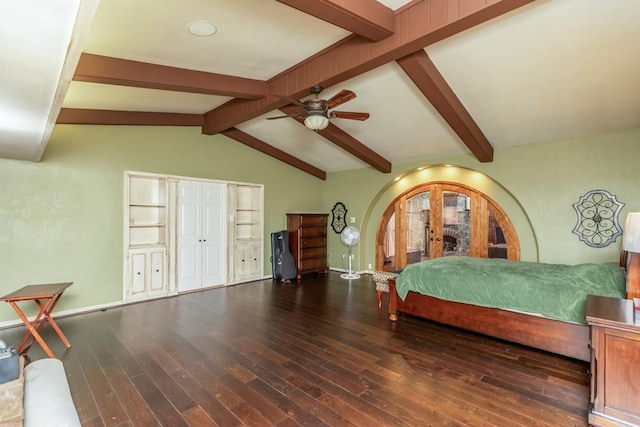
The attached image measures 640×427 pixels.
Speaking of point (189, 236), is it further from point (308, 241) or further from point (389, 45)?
point (389, 45)

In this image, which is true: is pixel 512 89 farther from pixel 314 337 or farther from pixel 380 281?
pixel 314 337

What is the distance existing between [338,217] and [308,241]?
114cm

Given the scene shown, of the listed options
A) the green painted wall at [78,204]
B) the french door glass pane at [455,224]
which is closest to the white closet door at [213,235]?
the green painted wall at [78,204]

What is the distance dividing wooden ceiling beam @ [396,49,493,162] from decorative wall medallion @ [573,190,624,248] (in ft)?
4.98

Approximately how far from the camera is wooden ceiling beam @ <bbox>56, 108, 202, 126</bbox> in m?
4.21

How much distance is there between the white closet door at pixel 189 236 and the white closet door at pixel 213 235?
0.33 feet

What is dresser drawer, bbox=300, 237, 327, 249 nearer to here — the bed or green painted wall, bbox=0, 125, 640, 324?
green painted wall, bbox=0, 125, 640, 324

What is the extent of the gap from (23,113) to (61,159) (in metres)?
2.47

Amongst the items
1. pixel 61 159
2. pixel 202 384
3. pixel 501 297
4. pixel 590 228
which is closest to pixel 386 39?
pixel 501 297

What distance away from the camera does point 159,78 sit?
3.38 metres

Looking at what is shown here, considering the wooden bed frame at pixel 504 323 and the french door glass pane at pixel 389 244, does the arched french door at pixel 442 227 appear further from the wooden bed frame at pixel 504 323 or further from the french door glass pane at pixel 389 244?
the wooden bed frame at pixel 504 323

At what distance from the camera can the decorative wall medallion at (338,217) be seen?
751cm

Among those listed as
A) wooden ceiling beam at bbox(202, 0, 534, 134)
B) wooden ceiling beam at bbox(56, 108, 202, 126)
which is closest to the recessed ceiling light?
wooden ceiling beam at bbox(202, 0, 534, 134)

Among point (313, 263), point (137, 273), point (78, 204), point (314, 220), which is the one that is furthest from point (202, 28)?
point (313, 263)
